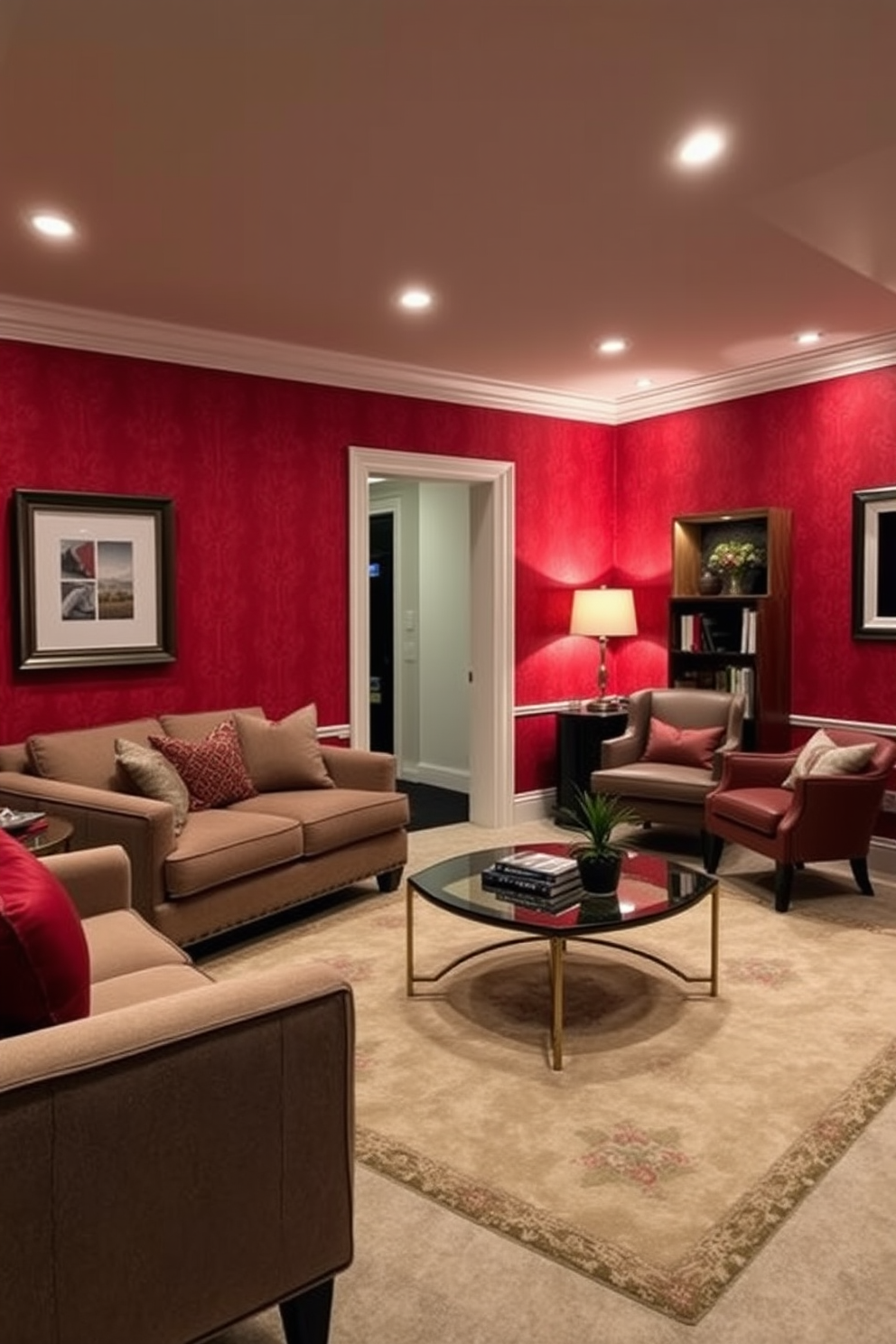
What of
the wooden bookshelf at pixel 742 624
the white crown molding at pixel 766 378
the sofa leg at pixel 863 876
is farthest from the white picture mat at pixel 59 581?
the sofa leg at pixel 863 876

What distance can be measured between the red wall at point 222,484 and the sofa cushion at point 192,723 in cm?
27

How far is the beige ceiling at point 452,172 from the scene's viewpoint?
2186 millimetres

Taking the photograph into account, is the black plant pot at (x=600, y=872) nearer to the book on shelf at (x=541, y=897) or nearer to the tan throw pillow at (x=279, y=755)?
the book on shelf at (x=541, y=897)

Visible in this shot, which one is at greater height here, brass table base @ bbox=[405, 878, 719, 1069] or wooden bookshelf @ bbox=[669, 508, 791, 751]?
wooden bookshelf @ bbox=[669, 508, 791, 751]

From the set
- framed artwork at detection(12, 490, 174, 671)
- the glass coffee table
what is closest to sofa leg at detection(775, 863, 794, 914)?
the glass coffee table

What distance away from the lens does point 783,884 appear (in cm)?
423

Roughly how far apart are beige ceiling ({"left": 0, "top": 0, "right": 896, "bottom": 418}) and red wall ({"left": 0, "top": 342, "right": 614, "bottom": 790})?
0.24m

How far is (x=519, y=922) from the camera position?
291 cm

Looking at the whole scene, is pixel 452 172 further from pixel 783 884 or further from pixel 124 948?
pixel 783 884

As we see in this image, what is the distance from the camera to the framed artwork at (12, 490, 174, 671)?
→ 4246 millimetres

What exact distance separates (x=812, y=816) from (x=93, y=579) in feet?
10.9

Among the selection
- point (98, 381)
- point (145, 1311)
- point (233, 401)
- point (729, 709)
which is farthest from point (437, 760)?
point (145, 1311)

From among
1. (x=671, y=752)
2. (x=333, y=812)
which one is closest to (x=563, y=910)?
(x=333, y=812)

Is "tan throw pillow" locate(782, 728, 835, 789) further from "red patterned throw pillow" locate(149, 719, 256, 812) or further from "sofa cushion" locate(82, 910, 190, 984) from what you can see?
"sofa cushion" locate(82, 910, 190, 984)
